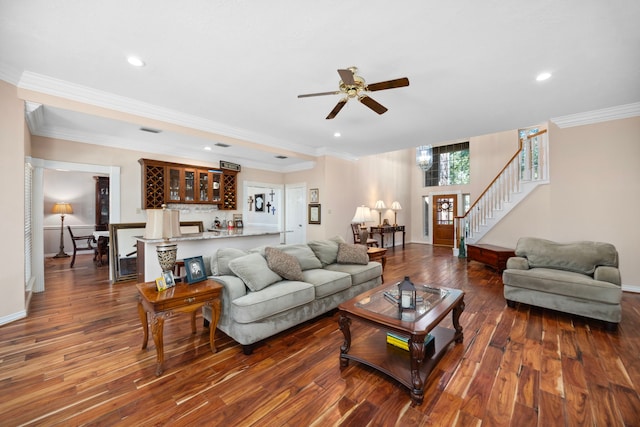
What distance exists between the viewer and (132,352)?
7.70 ft

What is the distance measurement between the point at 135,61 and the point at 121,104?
116 centimetres

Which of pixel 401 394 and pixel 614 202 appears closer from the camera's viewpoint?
pixel 401 394

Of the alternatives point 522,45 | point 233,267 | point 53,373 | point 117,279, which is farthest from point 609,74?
point 117,279

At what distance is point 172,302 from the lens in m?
2.12

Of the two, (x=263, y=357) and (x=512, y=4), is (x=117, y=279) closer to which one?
(x=263, y=357)

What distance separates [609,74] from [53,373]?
618 centimetres

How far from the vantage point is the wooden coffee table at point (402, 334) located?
1.77 meters

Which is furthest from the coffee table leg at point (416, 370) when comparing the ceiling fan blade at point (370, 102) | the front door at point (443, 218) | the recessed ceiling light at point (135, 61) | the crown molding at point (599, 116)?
the front door at point (443, 218)

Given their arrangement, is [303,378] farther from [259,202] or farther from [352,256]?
[259,202]

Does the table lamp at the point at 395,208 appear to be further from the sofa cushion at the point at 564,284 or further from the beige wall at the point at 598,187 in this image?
the sofa cushion at the point at 564,284

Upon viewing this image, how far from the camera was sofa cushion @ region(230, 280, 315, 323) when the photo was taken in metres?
2.31

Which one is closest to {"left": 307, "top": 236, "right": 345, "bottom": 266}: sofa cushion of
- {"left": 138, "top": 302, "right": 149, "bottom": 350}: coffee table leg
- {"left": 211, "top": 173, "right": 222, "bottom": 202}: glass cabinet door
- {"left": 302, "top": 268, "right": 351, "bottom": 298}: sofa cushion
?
{"left": 302, "top": 268, "right": 351, "bottom": 298}: sofa cushion

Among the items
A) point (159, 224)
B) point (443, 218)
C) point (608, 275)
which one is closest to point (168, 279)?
point (159, 224)

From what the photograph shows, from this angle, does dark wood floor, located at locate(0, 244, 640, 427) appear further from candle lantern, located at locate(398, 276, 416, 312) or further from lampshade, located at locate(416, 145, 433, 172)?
lampshade, located at locate(416, 145, 433, 172)
